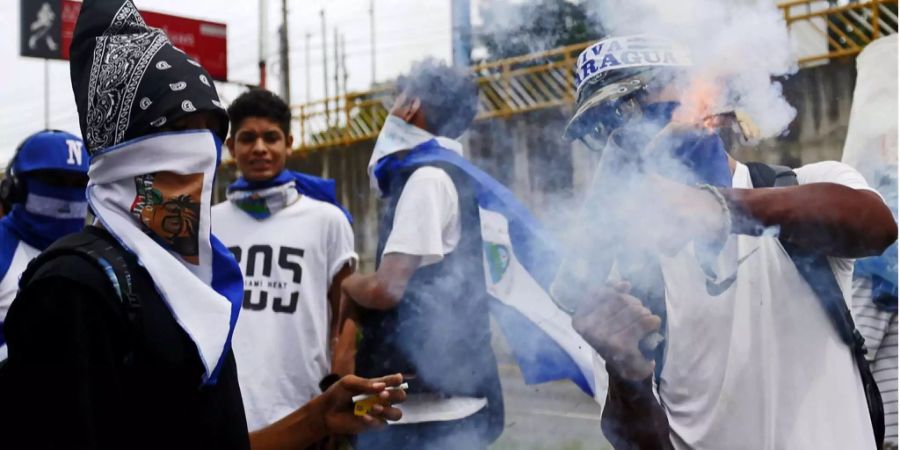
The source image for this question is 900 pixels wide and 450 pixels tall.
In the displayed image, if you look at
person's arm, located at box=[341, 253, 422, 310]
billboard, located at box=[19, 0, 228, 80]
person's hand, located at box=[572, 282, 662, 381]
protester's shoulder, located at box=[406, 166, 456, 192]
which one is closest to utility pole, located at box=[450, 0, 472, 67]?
protester's shoulder, located at box=[406, 166, 456, 192]

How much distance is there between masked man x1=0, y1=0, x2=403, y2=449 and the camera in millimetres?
1588

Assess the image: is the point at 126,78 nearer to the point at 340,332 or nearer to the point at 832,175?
the point at 832,175

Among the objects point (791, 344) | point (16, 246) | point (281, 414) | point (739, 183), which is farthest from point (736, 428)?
point (16, 246)

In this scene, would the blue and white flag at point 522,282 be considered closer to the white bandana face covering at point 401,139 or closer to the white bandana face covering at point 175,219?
the white bandana face covering at point 401,139

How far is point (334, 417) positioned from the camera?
2451mm

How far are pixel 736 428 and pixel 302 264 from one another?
2.07m

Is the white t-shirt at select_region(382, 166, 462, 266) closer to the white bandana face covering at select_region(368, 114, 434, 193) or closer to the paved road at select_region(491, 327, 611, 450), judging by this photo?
the white bandana face covering at select_region(368, 114, 434, 193)

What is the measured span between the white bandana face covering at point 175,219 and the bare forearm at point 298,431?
2.15ft

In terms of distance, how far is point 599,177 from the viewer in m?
2.09

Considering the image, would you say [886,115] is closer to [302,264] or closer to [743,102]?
[743,102]

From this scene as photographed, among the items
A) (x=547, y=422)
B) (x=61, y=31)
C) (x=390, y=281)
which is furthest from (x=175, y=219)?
(x=61, y=31)

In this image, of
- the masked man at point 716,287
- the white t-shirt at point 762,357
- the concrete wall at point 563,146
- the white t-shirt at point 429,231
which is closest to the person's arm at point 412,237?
the white t-shirt at point 429,231

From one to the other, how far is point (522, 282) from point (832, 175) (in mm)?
1321

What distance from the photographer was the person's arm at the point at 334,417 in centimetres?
229
